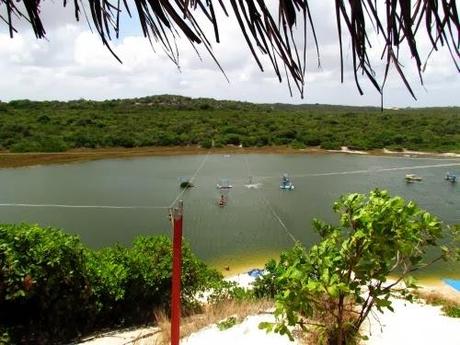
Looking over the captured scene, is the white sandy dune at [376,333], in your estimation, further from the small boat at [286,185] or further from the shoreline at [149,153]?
the shoreline at [149,153]

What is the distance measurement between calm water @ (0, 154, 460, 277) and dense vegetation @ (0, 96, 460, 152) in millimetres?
5396

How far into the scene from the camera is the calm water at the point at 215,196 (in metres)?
14.9

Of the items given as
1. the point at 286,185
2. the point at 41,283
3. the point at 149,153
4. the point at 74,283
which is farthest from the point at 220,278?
the point at 149,153

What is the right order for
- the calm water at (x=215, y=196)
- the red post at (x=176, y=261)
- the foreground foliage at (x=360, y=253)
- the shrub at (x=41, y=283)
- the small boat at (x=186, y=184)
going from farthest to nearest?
the small boat at (x=186, y=184), the calm water at (x=215, y=196), the shrub at (x=41, y=283), the foreground foliage at (x=360, y=253), the red post at (x=176, y=261)

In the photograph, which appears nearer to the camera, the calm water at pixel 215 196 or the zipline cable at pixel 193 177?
the calm water at pixel 215 196

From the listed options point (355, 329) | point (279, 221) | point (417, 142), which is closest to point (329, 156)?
point (417, 142)

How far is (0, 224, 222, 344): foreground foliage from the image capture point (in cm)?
608

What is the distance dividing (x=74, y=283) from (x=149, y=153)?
93.7ft

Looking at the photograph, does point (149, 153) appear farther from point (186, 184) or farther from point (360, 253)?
point (360, 253)

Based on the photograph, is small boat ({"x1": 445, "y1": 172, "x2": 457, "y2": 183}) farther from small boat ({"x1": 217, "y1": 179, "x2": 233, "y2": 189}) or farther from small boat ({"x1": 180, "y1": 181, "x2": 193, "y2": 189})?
small boat ({"x1": 180, "y1": 181, "x2": 193, "y2": 189})

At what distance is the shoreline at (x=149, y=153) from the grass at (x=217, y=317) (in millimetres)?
24496

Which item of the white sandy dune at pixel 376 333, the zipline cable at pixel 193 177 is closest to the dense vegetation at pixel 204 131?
the zipline cable at pixel 193 177

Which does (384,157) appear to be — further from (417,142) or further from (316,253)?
(316,253)

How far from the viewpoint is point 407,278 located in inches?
161
